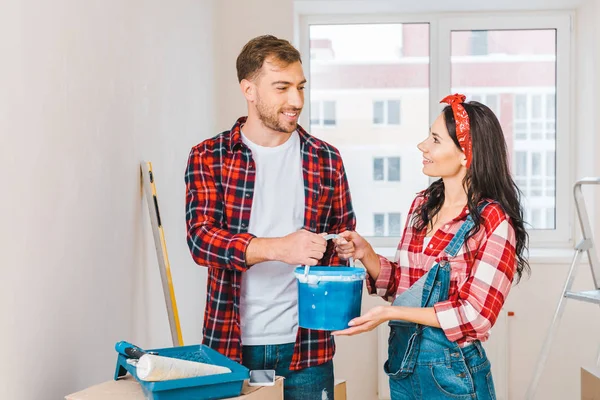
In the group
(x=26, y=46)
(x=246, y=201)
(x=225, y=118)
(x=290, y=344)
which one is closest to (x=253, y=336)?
(x=290, y=344)

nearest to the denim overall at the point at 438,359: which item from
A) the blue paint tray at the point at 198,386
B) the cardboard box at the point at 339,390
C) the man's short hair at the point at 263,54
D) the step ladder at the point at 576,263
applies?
the blue paint tray at the point at 198,386

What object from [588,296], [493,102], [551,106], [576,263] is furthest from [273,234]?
[551,106]

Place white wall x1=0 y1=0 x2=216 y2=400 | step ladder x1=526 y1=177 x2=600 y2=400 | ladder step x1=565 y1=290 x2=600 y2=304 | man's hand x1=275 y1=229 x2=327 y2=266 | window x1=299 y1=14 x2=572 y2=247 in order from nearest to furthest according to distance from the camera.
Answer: white wall x1=0 y1=0 x2=216 y2=400 → man's hand x1=275 y1=229 x2=327 y2=266 → ladder step x1=565 y1=290 x2=600 y2=304 → step ladder x1=526 y1=177 x2=600 y2=400 → window x1=299 y1=14 x2=572 y2=247

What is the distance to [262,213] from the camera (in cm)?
194

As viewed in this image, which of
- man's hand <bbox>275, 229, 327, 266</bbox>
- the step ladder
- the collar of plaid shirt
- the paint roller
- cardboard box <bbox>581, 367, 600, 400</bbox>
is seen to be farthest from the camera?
the step ladder

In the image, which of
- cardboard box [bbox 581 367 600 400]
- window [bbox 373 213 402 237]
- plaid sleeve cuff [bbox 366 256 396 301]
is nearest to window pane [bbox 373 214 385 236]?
window [bbox 373 213 402 237]

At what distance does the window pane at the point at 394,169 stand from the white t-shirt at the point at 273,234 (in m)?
2.20

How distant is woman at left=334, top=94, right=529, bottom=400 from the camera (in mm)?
1733

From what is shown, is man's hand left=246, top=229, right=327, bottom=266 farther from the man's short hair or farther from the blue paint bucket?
the man's short hair

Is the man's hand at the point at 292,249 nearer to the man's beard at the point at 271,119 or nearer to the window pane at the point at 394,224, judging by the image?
the man's beard at the point at 271,119

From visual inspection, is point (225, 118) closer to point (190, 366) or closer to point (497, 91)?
point (497, 91)

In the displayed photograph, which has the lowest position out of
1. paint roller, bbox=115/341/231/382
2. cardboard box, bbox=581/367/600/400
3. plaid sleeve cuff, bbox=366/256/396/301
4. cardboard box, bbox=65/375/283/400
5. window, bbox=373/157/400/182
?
cardboard box, bbox=581/367/600/400

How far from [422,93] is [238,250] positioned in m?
2.58

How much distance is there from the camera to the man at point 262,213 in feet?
6.20
